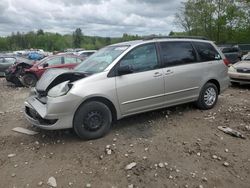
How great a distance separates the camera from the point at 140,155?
4.17m

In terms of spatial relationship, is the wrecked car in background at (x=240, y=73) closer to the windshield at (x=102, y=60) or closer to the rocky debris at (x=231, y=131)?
the rocky debris at (x=231, y=131)

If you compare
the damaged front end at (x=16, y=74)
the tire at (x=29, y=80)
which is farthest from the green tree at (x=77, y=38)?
the tire at (x=29, y=80)

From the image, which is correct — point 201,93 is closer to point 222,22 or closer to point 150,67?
point 150,67

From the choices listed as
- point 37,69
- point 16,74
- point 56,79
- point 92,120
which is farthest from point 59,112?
point 16,74

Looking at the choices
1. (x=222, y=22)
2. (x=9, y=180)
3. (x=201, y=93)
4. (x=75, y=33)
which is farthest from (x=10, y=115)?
(x=75, y=33)

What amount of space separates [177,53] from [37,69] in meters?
7.86

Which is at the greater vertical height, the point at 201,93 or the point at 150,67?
the point at 150,67

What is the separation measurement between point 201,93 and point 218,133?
1413 millimetres

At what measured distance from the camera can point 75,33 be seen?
99375 millimetres

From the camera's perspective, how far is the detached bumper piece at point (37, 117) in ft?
14.7

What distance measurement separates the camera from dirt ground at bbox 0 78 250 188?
11.7 feet

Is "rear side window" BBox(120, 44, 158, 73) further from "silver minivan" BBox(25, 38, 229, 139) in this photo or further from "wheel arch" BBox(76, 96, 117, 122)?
"wheel arch" BBox(76, 96, 117, 122)

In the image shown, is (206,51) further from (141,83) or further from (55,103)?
(55,103)

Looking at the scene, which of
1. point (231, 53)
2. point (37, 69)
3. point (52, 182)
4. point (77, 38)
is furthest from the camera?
point (77, 38)
